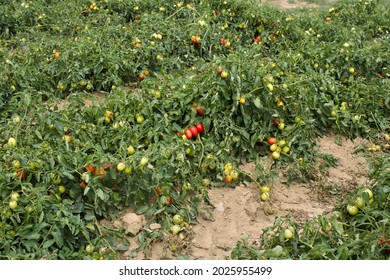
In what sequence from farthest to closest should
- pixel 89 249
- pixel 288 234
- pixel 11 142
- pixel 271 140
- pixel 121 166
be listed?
pixel 271 140 → pixel 11 142 → pixel 121 166 → pixel 89 249 → pixel 288 234

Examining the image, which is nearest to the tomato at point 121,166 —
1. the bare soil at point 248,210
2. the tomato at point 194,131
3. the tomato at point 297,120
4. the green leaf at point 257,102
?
the bare soil at point 248,210

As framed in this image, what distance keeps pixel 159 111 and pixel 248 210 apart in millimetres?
993

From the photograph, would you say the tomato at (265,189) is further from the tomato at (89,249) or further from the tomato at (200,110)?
the tomato at (89,249)

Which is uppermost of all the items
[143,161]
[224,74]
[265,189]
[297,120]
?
[224,74]

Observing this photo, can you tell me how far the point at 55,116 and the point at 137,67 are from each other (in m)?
1.47

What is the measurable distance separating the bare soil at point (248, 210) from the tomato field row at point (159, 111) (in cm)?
9

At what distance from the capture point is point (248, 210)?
129 inches

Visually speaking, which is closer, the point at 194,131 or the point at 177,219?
the point at 177,219

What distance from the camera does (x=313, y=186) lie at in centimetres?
352

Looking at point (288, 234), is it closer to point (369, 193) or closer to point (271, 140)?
point (369, 193)

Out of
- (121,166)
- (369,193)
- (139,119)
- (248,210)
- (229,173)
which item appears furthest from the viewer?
(139,119)

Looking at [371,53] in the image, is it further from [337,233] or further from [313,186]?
[337,233]

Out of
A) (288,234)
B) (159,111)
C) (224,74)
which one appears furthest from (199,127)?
(288,234)
